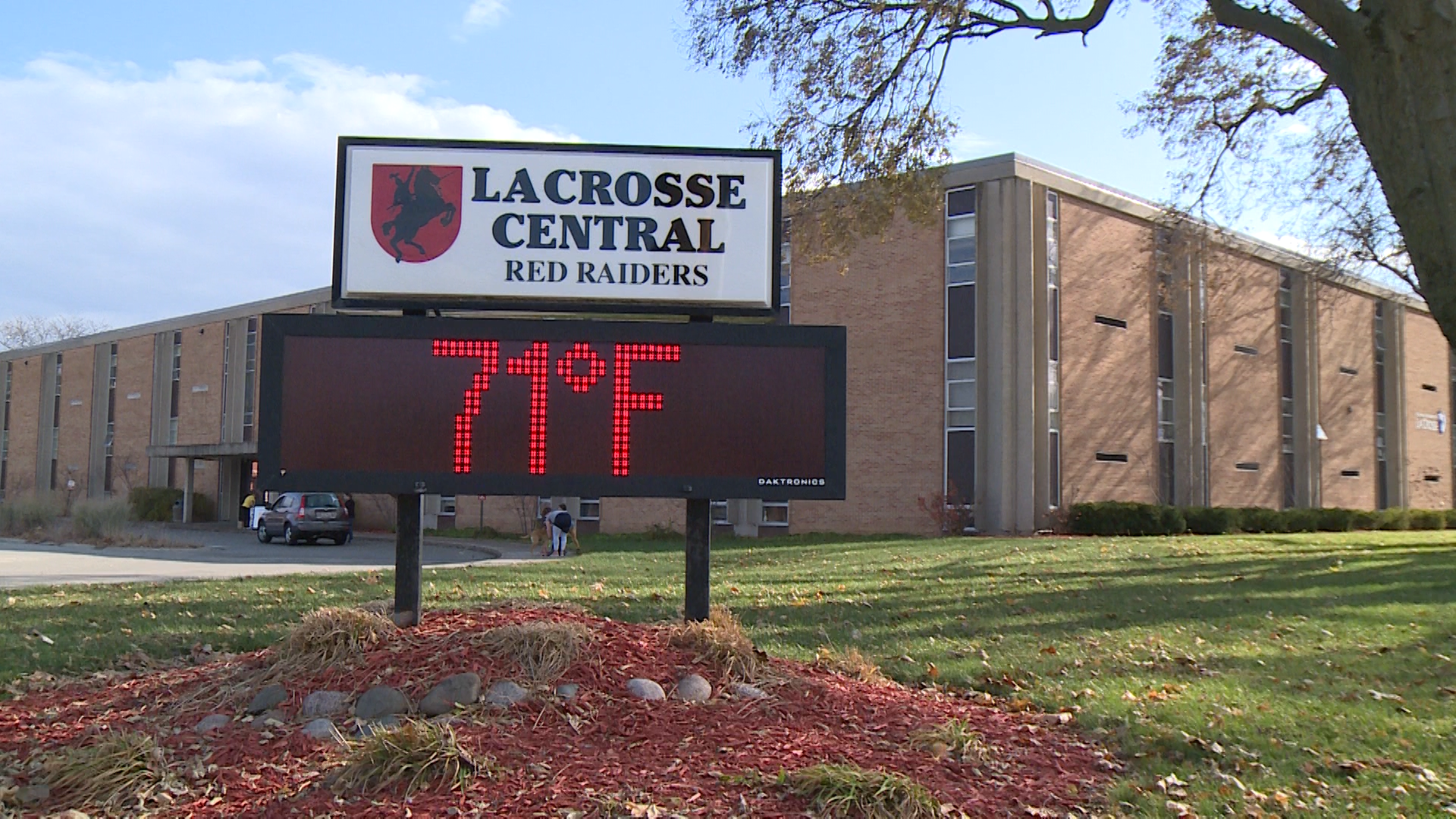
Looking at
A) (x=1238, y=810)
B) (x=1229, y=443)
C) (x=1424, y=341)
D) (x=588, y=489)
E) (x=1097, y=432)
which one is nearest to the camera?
(x=1238, y=810)

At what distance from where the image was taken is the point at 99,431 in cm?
5491

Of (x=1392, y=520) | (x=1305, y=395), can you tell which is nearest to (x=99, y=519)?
(x=1392, y=520)

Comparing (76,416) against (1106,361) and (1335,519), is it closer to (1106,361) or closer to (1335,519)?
(1106,361)

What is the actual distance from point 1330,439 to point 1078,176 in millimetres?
16736

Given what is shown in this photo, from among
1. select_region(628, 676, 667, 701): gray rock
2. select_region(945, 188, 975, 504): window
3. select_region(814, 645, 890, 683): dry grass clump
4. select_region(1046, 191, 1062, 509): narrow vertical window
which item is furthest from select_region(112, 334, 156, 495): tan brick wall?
select_region(628, 676, 667, 701): gray rock

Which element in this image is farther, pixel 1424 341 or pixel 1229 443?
pixel 1424 341

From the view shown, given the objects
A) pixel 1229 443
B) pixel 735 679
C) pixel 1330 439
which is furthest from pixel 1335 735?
pixel 1330 439

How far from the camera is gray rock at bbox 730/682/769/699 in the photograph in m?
6.33

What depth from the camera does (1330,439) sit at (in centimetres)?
3928

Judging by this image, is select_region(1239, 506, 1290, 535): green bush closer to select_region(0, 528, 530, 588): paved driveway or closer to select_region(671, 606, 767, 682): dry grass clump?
select_region(0, 528, 530, 588): paved driveway

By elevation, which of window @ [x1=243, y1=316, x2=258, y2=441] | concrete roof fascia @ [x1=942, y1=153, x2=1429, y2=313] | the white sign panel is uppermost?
concrete roof fascia @ [x1=942, y1=153, x2=1429, y2=313]

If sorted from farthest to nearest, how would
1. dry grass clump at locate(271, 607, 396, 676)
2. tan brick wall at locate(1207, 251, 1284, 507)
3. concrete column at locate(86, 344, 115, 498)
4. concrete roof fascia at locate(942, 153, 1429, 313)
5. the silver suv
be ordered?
concrete column at locate(86, 344, 115, 498) < tan brick wall at locate(1207, 251, 1284, 507) < the silver suv < concrete roof fascia at locate(942, 153, 1429, 313) < dry grass clump at locate(271, 607, 396, 676)

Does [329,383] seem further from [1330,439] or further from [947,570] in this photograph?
[1330,439]

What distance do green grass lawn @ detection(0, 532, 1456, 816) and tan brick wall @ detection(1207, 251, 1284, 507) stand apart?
16496 millimetres
